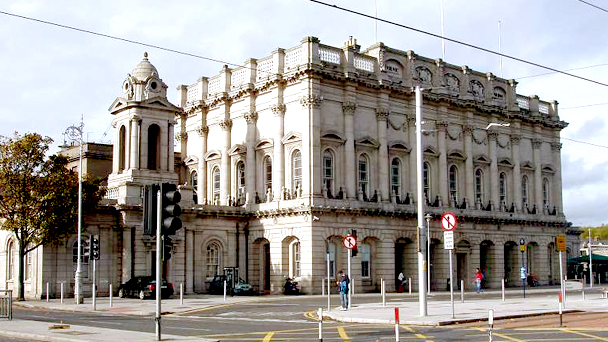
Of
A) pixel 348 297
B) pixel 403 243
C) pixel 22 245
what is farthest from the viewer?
pixel 403 243

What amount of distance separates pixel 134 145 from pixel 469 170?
28595mm

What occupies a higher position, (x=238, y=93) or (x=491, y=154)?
(x=238, y=93)

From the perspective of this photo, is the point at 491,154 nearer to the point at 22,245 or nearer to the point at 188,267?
the point at 188,267

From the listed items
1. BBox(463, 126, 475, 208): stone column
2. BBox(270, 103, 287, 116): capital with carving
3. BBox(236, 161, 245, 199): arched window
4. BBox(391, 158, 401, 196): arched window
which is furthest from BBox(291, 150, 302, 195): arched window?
BBox(463, 126, 475, 208): stone column

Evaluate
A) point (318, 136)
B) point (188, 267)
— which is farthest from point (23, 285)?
point (318, 136)

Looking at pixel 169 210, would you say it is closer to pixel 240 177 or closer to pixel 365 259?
pixel 365 259

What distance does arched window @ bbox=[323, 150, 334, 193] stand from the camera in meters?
57.7

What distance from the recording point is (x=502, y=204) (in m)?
71.0

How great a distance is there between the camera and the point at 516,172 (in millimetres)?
72875

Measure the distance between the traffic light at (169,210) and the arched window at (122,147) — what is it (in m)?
39.0

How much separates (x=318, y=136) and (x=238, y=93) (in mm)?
9806

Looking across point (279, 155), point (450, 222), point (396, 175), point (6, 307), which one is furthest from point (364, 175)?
point (6, 307)

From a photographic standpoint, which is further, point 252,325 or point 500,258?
point 500,258

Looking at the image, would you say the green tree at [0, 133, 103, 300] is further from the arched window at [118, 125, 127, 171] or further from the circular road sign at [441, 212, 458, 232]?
the circular road sign at [441, 212, 458, 232]
